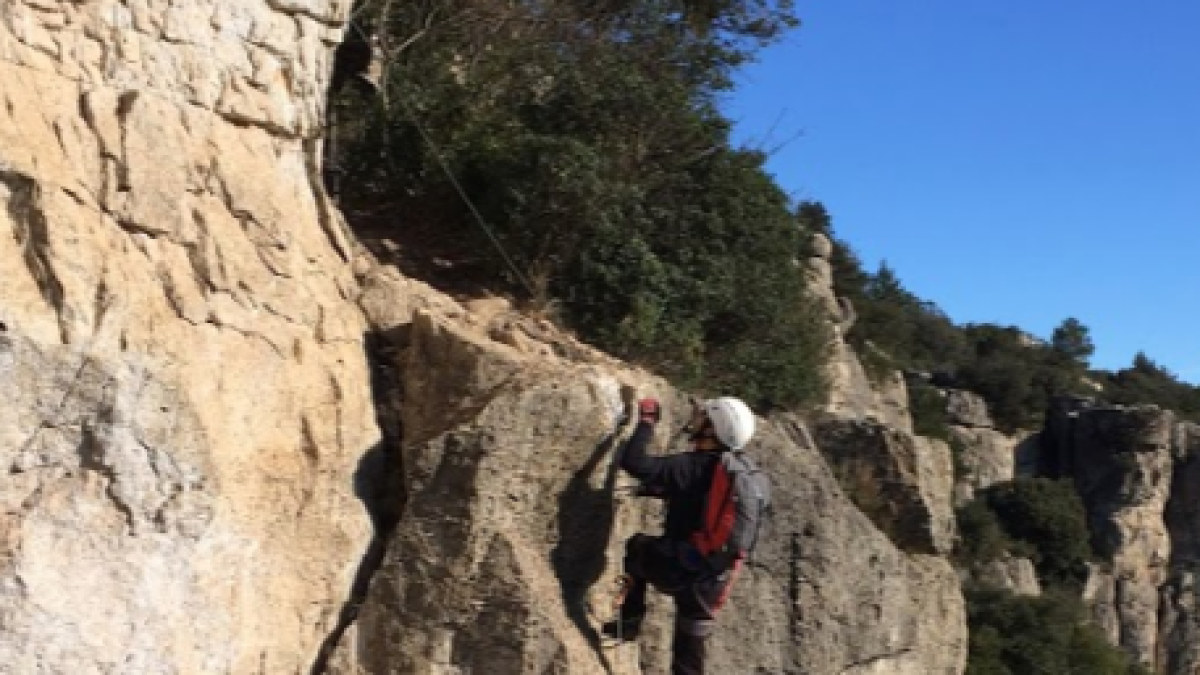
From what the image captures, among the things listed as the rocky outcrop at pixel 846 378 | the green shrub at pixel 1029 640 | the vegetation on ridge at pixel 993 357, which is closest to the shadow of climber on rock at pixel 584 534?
the rocky outcrop at pixel 846 378

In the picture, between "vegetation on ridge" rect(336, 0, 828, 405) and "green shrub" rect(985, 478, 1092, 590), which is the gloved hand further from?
"green shrub" rect(985, 478, 1092, 590)

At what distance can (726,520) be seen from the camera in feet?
26.3

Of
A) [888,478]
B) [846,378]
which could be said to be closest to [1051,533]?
[846,378]

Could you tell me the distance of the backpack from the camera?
8008mm

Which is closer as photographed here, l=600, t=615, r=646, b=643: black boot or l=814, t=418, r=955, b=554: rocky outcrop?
l=600, t=615, r=646, b=643: black boot

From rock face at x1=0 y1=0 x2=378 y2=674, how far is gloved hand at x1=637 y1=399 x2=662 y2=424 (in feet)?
5.15

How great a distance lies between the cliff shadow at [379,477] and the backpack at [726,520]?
178cm

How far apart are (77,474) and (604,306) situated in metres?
4.95

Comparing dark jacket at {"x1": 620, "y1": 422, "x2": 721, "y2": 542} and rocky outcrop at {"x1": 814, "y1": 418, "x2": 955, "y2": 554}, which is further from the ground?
rocky outcrop at {"x1": 814, "y1": 418, "x2": 955, "y2": 554}

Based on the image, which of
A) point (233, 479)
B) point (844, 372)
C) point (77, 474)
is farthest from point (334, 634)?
point (844, 372)

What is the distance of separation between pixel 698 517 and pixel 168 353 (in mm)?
2952

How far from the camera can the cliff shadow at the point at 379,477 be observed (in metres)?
8.09

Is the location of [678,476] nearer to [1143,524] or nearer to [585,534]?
[585,534]

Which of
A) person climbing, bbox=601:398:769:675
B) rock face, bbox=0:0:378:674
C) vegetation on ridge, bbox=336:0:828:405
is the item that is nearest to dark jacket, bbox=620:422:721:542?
person climbing, bbox=601:398:769:675
